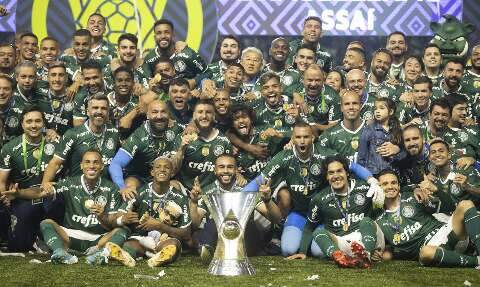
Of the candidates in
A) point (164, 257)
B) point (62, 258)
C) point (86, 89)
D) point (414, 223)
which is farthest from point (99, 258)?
point (414, 223)

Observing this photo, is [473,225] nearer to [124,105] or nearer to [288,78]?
[288,78]

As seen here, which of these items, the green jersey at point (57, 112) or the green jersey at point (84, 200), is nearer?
the green jersey at point (84, 200)

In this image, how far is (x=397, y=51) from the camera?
1020cm

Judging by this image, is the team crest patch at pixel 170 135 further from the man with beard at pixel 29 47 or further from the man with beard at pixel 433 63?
the man with beard at pixel 433 63

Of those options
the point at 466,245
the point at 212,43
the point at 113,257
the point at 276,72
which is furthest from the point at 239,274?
the point at 212,43

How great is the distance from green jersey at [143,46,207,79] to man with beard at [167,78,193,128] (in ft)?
2.01

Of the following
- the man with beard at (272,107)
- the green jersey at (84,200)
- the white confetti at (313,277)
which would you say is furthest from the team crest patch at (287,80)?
the white confetti at (313,277)

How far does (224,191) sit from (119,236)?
1025 millimetres

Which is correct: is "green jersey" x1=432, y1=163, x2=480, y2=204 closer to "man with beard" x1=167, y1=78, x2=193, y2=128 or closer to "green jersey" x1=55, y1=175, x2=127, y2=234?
"man with beard" x1=167, y1=78, x2=193, y2=128

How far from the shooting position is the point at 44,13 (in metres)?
11.1

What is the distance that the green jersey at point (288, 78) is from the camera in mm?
9703

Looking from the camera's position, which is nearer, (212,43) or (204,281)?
(204,281)

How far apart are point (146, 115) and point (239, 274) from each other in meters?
2.53

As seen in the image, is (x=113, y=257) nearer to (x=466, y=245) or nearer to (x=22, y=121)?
(x=22, y=121)
